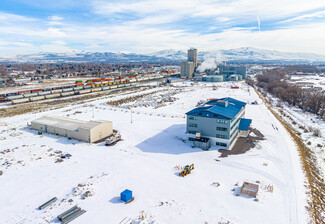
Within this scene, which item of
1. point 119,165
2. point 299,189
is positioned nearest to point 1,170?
point 119,165

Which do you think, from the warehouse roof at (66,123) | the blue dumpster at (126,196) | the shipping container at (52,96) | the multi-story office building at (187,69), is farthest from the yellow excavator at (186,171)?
the multi-story office building at (187,69)

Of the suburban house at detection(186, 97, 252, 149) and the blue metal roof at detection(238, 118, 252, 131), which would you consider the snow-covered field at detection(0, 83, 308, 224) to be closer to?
the suburban house at detection(186, 97, 252, 149)

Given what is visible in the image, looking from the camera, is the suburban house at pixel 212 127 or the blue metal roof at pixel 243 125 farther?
the blue metal roof at pixel 243 125

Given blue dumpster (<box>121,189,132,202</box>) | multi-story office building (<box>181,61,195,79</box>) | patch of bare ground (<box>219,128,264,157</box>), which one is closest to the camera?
blue dumpster (<box>121,189,132,202</box>)

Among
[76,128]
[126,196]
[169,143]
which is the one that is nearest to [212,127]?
[169,143]

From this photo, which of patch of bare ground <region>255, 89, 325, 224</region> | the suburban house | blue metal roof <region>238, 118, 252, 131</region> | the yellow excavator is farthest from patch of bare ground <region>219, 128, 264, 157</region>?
the yellow excavator

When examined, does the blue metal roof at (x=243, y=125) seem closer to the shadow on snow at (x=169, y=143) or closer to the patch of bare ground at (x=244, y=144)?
the patch of bare ground at (x=244, y=144)
